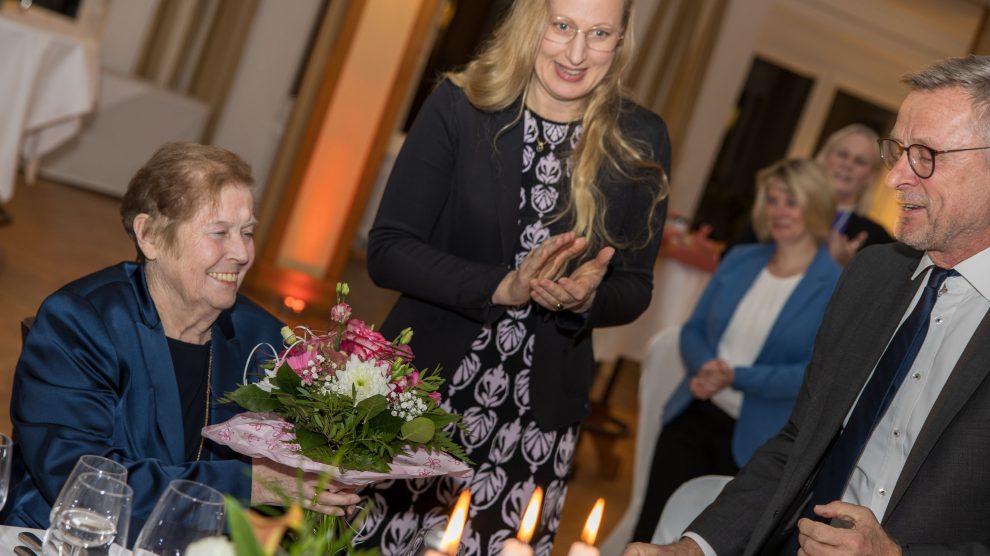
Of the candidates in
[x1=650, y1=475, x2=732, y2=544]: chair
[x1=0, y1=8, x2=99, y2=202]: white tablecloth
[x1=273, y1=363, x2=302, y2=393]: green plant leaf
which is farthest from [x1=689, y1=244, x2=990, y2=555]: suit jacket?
[x1=0, y1=8, x2=99, y2=202]: white tablecloth

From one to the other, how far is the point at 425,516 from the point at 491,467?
0.19 meters

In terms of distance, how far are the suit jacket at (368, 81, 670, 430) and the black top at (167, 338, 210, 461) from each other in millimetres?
457

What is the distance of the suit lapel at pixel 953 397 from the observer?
2012 mm

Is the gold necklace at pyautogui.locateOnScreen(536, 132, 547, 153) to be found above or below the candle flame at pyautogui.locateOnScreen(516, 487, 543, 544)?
above

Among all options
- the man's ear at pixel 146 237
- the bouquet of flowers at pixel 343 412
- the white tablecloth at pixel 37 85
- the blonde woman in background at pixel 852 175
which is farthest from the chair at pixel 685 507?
the white tablecloth at pixel 37 85

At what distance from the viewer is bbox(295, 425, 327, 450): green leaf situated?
5.96 feet

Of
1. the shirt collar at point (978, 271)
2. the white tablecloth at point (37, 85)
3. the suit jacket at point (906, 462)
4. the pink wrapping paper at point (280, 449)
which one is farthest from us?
the white tablecloth at point (37, 85)

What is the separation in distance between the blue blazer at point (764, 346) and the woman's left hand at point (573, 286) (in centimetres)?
176

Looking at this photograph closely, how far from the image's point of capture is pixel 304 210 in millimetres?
7715

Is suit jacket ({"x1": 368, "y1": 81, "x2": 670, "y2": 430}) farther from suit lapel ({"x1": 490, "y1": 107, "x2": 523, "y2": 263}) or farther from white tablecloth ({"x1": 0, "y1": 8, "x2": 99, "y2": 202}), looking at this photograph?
white tablecloth ({"x1": 0, "y1": 8, "x2": 99, "y2": 202})

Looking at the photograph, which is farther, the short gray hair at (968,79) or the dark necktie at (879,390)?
the dark necktie at (879,390)

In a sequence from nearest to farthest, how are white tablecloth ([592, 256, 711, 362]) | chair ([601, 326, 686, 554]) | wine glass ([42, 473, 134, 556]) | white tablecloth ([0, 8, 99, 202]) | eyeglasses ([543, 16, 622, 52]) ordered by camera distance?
wine glass ([42, 473, 134, 556]) < eyeglasses ([543, 16, 622, 52]) < chair ([601, 326, 686, 554]) < white tablecloth ([0, 8, 99, 202]) < white tablecloth ([592, 256, 711, 362])

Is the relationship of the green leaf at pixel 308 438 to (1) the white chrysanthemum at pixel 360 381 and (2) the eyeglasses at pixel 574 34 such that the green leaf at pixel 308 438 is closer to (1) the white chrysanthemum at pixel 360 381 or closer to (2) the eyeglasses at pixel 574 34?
(1) the white chrysanthemum at pixel 360 381

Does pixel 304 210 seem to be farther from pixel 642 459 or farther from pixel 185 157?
pixel 185 157
